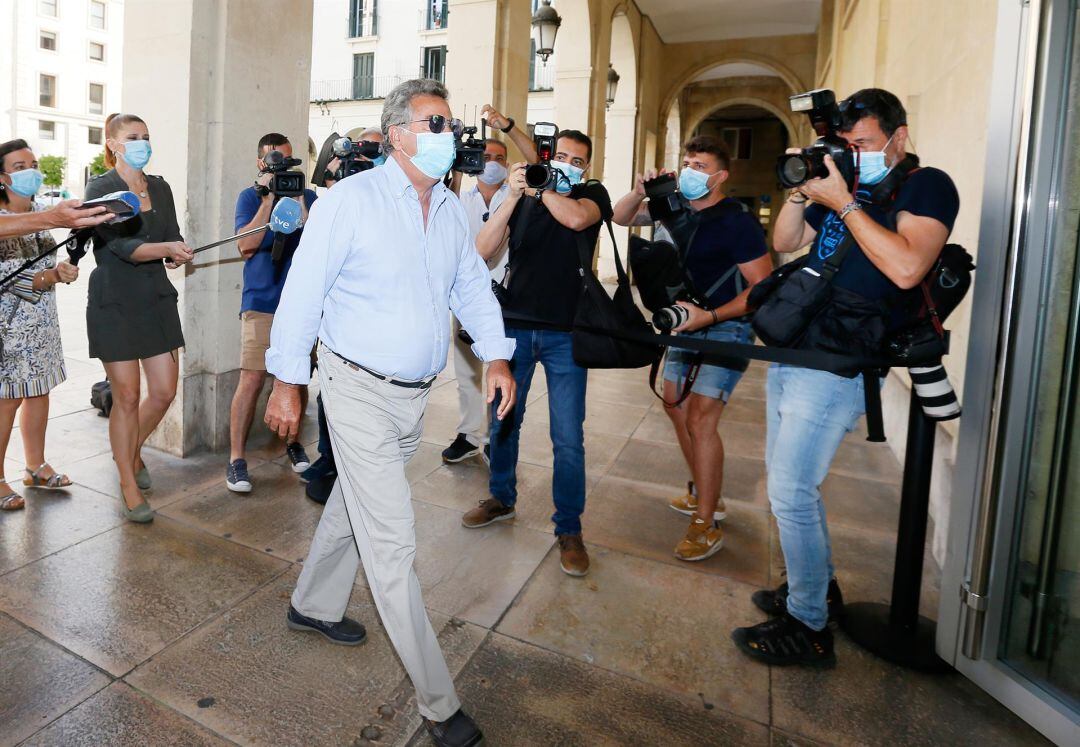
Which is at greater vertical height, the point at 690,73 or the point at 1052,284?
the point at 690,73

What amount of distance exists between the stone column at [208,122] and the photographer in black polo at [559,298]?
215 centimetres

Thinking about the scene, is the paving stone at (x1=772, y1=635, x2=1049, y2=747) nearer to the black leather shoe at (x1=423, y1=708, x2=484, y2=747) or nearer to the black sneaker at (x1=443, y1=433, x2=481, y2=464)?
the black leather shoe at (x1=423, y1=708, x2=484, y2=747)

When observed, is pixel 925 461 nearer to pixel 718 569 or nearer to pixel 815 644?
pixel 815 644

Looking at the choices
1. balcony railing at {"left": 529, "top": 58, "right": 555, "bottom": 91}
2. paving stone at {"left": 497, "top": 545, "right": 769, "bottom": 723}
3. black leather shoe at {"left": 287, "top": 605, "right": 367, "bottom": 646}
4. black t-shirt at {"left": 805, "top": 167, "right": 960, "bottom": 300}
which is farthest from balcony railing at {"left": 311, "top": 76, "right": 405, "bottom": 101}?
black t-shirt at {"left": 805, "top": 167, "right": 960, "bottom": 300}

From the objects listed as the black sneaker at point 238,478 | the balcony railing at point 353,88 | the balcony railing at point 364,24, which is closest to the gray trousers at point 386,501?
the black sneaker at point 238,478

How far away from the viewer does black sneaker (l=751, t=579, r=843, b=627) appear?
3047 millimetres

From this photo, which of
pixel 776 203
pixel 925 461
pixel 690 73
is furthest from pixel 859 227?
pixel 776 203

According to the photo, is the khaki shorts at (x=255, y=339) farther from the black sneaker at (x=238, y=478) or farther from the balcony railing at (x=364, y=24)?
the balcony railing at (x=364, y=24)

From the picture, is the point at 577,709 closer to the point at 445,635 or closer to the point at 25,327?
the point at 445,635

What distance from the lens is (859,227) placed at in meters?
2.31

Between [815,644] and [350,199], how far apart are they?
92.2 inches

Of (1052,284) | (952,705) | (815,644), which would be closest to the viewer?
(1052,284)

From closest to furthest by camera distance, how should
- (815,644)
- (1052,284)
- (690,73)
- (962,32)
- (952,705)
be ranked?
(1052,284) → (952,705) → (815,644) → (962,32) → (690,73)

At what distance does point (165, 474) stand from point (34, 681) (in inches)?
80.8
